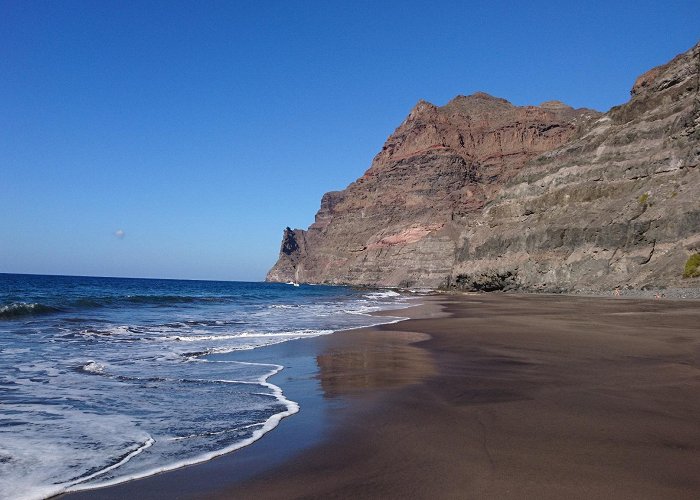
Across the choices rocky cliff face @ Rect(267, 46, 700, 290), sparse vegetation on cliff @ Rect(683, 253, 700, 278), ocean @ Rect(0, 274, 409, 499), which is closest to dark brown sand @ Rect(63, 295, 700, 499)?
ocean @ Rect(0, 274, 409, 499)

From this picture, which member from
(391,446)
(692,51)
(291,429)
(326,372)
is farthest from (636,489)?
(692,51)

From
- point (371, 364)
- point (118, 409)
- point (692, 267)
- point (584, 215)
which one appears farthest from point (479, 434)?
point (584, 215)

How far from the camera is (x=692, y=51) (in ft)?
165

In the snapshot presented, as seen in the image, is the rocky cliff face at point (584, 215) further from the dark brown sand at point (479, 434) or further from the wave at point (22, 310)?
the wave at point (22, 310)

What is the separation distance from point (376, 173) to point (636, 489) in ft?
520

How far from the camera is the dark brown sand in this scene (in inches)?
A: 138

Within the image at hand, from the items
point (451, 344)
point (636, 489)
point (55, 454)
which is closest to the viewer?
point (636, 489)

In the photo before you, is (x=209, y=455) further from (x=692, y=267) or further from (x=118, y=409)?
(x=692, y=267)

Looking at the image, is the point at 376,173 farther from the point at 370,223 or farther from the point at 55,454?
the point at 55,454

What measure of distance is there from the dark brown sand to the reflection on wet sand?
0.06m

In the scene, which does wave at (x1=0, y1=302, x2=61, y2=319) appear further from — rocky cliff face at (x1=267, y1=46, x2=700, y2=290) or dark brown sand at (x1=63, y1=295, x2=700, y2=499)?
rocky cliff face at (x1=267, y1=46, x2=700, y2=290)

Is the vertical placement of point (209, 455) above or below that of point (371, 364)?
above

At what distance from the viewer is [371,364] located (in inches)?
390

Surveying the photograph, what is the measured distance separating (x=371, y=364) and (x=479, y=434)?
17.4 ft
